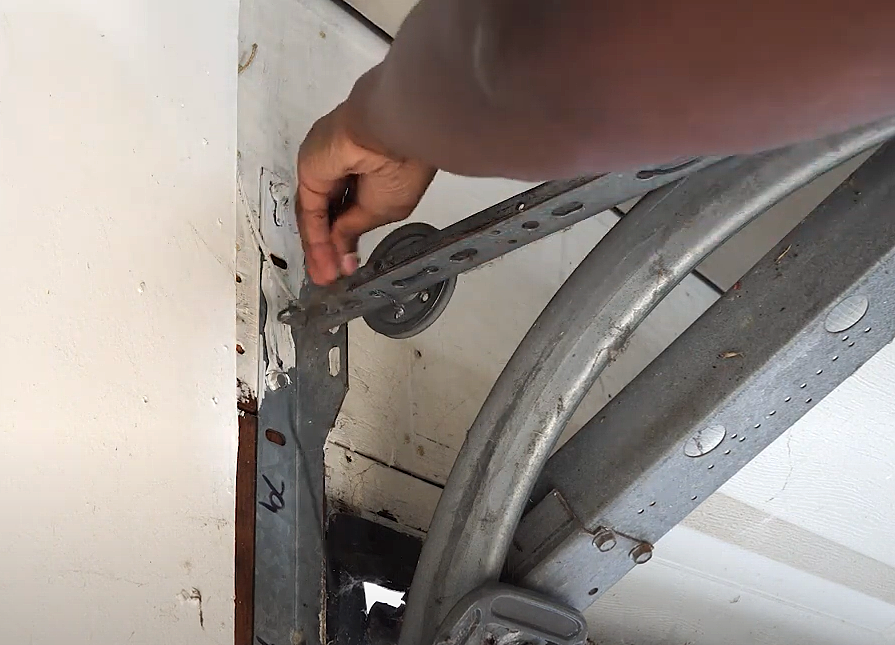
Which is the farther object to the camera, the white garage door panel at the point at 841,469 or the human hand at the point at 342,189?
the white garage door panel at the point at 841,469

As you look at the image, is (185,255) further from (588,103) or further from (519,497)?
(588,103)

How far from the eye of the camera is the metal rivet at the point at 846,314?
0.52 metres

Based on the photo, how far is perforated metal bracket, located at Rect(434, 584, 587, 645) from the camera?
54 centimetres

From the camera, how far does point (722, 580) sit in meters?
1.12

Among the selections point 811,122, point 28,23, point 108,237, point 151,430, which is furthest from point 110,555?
point 811,122

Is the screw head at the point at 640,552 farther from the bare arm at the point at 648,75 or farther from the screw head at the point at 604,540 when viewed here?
the bare arm at the point at 648,75

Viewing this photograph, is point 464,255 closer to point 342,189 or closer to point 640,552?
point 342,189

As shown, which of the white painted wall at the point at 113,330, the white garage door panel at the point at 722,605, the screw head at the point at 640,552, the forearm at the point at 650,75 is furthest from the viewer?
the white garage door panel at the point at 722,605

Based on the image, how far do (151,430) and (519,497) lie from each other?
0.26 m

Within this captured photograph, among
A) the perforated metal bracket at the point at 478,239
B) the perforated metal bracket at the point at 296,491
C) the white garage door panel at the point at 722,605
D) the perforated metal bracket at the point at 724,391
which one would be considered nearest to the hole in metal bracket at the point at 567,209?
the perforated metal bracket at the point at 478,239

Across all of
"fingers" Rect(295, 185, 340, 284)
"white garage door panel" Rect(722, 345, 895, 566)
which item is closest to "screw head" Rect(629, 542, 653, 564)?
"fingers" Rect(295, 185, 340, 284)

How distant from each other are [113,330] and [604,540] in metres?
0.37

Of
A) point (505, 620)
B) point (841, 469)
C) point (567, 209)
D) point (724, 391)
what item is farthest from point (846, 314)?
point (841, 469)

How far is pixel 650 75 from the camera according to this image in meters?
0.27
